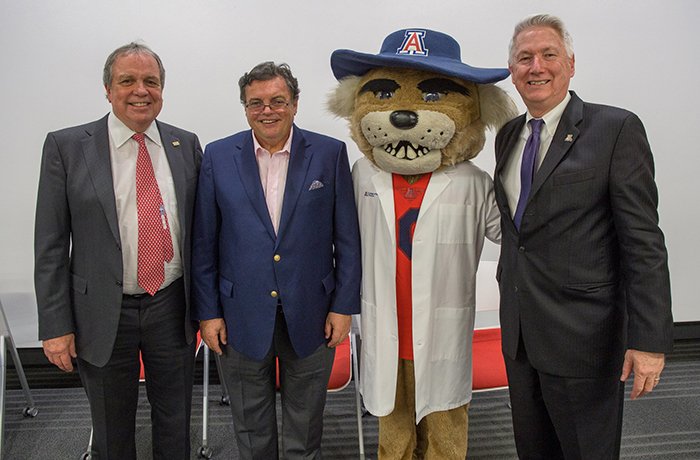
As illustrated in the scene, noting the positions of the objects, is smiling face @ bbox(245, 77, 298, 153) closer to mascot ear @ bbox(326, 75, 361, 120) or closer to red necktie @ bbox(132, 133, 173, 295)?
mascot ear @ bbox(326, 75, 361, 120)

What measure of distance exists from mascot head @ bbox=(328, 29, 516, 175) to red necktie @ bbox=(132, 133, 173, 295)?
0.76 metres

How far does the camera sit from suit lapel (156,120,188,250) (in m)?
1.82

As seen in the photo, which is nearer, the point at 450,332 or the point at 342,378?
the point at 450,332

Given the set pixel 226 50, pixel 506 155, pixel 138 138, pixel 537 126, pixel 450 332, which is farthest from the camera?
pixel 226 50

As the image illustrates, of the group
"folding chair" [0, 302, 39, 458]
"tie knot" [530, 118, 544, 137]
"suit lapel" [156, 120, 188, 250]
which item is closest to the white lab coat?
"tie knot" [530, 118, 544, 137]

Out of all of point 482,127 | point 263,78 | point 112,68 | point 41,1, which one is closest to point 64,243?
point 112,68

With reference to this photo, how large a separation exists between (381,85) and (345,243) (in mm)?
588

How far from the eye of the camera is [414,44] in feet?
6.02

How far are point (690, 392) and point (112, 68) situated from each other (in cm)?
361

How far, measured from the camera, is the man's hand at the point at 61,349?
1770 millimetres

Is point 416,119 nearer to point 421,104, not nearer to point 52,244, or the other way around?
point 421,104

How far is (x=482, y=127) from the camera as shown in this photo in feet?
6.25

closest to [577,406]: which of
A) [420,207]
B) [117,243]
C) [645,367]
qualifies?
[645,367]

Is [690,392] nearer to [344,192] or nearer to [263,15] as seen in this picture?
[344,192]
